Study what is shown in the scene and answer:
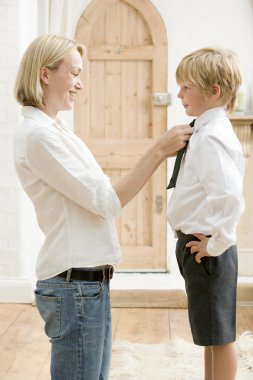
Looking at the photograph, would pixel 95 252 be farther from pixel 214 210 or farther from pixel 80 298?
pixel 214 210

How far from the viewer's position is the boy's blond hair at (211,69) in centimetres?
187

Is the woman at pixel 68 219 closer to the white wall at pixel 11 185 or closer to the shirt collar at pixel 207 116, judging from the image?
the shirt collar at pixel 207 116

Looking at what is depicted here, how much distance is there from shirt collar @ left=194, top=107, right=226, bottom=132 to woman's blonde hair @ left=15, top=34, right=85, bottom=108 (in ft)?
1.53

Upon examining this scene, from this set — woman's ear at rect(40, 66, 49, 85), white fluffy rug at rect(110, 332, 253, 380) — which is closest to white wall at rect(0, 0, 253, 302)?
white fluffy rug at rect(110, 332, 253, 380)

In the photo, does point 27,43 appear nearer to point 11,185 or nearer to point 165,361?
point 11,185

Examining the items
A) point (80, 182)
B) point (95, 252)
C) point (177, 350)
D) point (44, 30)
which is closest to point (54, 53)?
Answer: point (80, 182)

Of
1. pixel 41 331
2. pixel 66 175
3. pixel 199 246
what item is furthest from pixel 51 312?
pixel 41 331

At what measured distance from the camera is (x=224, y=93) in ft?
6.28

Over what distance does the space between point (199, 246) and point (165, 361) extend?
135 cm

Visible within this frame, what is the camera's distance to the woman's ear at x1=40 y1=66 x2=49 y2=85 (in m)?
1.67

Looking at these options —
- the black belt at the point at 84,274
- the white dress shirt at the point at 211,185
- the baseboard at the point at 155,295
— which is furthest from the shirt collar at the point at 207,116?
the baseboard at the point at 155,295

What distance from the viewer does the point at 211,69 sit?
6.15 feet

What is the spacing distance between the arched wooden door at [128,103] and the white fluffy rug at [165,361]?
173cm

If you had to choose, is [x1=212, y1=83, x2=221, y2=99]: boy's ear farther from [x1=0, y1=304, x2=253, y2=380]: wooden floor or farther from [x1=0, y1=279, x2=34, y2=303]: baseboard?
[x1=0, y1=279, x2=34, y2=303]: baseboard
